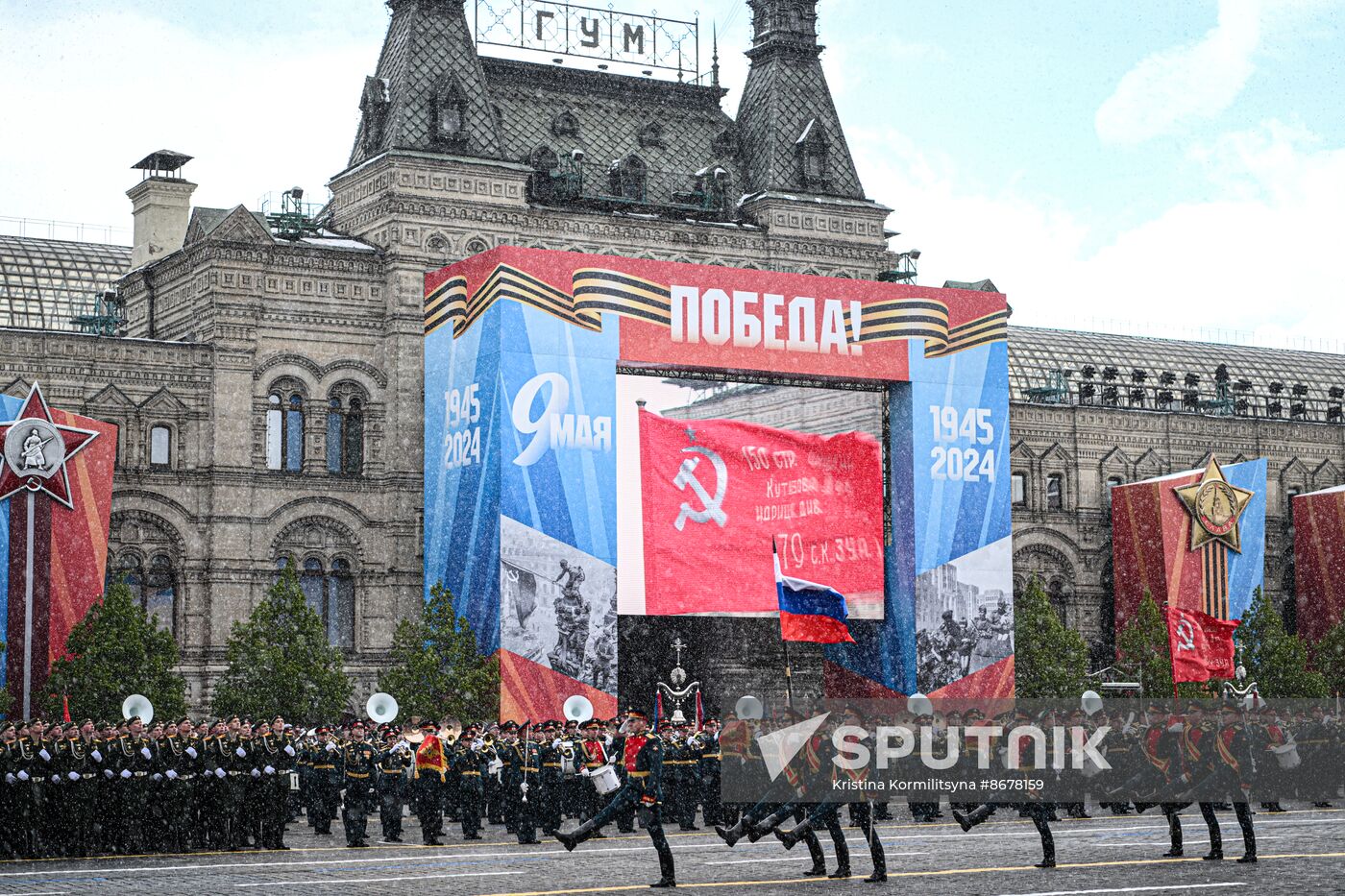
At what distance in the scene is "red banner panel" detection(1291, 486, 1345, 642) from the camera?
71.1m

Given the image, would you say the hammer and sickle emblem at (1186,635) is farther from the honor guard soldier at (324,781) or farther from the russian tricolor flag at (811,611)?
the honor guard soldier at (324,781)

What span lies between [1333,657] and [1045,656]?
13367 mm

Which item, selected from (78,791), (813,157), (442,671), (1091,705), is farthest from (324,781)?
(813,157)

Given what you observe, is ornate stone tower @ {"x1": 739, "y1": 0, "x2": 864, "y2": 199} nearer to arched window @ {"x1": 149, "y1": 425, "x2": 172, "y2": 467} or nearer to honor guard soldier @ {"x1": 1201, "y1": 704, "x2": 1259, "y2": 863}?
arched window @ {"x1": 149, "y1": 425, "x2": 172, "y2": 467}

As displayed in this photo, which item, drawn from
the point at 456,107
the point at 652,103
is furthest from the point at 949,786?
the point at 652,103

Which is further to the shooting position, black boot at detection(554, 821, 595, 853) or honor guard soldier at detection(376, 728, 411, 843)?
honor guard soldier at detection(376, 728, 411, 843)

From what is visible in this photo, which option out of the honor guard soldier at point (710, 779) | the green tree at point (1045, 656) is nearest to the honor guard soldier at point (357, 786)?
the honor guard soldier at point (710, 779)

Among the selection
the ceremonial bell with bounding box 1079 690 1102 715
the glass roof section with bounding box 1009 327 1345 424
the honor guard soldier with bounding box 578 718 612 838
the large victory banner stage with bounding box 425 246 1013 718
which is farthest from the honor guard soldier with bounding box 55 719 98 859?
the glass roof section with bounding box 1009 327 1345 424

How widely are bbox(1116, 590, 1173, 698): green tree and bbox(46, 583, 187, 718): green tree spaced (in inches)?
1180

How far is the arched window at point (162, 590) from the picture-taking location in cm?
5391

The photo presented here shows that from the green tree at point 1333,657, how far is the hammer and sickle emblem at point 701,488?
2474 centimetres

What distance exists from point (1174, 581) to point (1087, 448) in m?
6.44

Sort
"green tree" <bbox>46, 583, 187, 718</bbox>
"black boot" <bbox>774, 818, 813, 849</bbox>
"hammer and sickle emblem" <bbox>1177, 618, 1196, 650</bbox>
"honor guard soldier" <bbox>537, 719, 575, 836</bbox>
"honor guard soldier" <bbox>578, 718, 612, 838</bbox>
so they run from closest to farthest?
"black boot" <bbox>774, 818, 813, 849</bbox>
"honor guard soldier" <bbox>578, 718, 612, 838</bbox>
"honor guard soldier" <bbox>537, 719, 575, 836</bbox>
"green tree" <bbox>46, 583, 187, 718</bbox>
"hammer and sickle emblem" <bbox>1177, 618, 1196, 650</bbox>

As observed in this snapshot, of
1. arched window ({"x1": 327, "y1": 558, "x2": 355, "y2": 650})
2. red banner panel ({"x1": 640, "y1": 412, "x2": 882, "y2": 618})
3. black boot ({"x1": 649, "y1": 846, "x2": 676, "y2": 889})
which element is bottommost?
black boot ({"x1": 649, "y1": 846, "x2": 676, "y2": 889})
